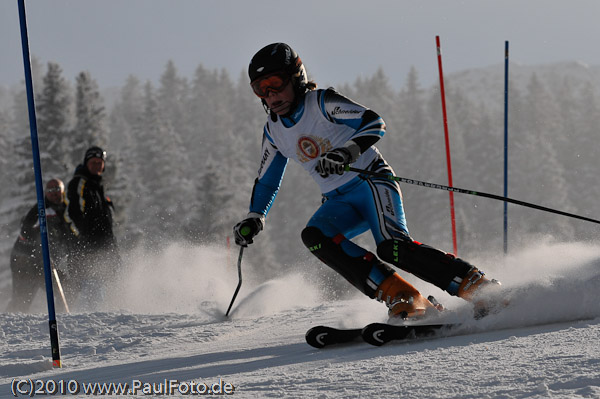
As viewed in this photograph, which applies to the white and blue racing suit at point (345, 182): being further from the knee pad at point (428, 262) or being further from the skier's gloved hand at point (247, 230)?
the skier's gloved hand at point (247, 230)

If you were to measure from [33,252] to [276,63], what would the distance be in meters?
6.20

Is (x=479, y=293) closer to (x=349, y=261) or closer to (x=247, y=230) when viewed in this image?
(x=349, y=261)

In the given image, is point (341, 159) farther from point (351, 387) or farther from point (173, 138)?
point (173, 138)

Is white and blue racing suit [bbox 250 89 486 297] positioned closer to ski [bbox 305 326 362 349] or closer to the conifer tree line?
ski [bbox 305 326 362 349]

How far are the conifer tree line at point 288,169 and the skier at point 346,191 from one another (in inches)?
712

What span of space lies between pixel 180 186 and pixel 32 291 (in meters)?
32.9

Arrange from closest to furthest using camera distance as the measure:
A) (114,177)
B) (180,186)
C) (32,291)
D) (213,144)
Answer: (32,291) < (114,177) < (180,186) < (213,144)

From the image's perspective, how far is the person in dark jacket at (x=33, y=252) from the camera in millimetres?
8484

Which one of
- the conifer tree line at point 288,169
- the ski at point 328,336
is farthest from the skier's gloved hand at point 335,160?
the conifer tree line at point 288,169

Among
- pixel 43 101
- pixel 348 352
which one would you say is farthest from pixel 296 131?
pixel 43 101

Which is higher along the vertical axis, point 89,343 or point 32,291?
point 32,291

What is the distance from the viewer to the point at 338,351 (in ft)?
10.1

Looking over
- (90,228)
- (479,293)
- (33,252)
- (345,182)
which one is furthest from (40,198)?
(33,252)

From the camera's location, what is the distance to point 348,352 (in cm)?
299
